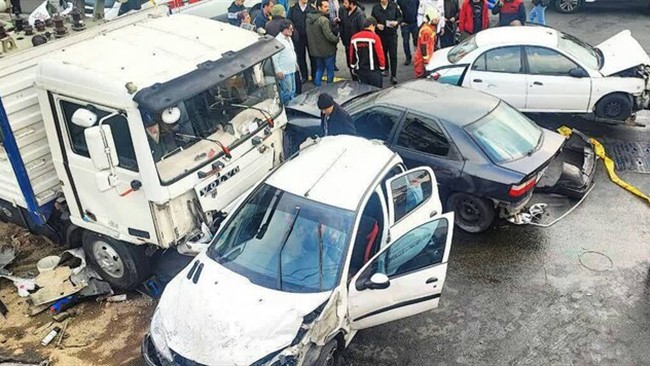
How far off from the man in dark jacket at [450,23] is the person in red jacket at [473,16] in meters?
0.15

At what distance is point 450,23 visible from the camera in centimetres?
1193

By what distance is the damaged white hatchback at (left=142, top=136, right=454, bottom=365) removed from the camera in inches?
194

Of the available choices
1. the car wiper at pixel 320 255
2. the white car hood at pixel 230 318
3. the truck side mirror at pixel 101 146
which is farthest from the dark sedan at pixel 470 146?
the truck side mirror at pixel 101 146

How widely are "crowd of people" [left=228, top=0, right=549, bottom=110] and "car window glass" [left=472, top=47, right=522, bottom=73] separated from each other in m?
1.09

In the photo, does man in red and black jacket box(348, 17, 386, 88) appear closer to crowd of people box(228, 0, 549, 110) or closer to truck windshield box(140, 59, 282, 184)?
crowd of people box(228, 0, 549, 110)

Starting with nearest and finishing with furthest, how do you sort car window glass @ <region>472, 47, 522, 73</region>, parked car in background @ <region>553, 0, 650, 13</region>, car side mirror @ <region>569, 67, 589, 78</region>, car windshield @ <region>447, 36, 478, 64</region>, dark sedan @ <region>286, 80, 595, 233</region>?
dark sedan @ <region>286, 80, 595, 233</region>, car side mirror @ <region>569, 67, 589, 78</region>, car window glass @ <region>472, 47, 522, 73</region>, car windshield @ <region>447, 36, 478, 64</region>, parked car in background @ <region>553, 0, 650, 13</region>

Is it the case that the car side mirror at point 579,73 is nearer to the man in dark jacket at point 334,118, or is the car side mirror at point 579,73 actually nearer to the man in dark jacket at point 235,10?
the man in dark jacket at point 334,118

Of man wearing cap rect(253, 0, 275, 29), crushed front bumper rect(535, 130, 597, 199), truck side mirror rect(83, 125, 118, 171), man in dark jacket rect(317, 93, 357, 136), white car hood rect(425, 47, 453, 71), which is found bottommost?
crushed front bumper rect(535, 130, 597, 199)

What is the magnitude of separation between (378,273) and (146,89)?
265 centimetres

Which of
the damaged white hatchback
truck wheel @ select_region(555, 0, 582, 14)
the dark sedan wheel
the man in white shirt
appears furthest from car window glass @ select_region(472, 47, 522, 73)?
truck wheel @ select_region(555, 0, 582, 14)

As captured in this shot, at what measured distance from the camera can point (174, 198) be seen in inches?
235

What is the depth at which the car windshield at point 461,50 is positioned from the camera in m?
9.79

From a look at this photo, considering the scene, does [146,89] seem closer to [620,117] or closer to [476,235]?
[476,235]

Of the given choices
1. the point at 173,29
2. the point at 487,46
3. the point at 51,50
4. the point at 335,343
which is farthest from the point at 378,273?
the point at 487,46
